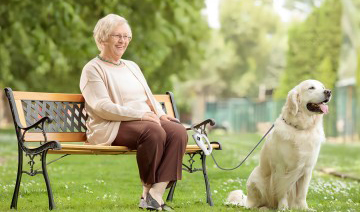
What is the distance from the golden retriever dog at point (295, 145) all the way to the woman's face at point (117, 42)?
61.5 inches

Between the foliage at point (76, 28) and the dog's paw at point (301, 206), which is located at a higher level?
the foliage at point (76, 28)

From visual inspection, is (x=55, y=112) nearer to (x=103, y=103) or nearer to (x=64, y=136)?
(x=64, y=136)

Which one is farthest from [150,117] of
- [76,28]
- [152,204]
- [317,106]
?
[76,28]

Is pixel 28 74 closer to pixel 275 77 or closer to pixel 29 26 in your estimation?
pixel 29 26

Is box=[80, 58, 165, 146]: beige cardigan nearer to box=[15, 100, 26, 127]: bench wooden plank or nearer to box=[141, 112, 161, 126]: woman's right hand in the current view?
box=[141, 112, 161, 126]: woman's right hand

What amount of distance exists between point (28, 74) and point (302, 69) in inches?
642

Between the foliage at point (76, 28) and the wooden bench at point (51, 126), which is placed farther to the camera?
the foliage at point (76, 28)

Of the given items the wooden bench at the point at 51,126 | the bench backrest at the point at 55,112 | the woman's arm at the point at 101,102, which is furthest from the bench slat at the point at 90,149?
the bench backrest at the point at 55,112

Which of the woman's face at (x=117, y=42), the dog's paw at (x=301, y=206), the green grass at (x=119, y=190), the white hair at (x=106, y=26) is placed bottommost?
the green grass at (x=119, y=190)

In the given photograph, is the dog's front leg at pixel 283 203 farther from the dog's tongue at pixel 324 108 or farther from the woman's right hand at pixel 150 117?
the woman's right hand at pixel 150 117

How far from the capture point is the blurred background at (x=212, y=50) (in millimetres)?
15773

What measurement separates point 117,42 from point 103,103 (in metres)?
0.62

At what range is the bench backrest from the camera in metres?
6.26

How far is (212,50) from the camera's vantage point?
58906 mm
